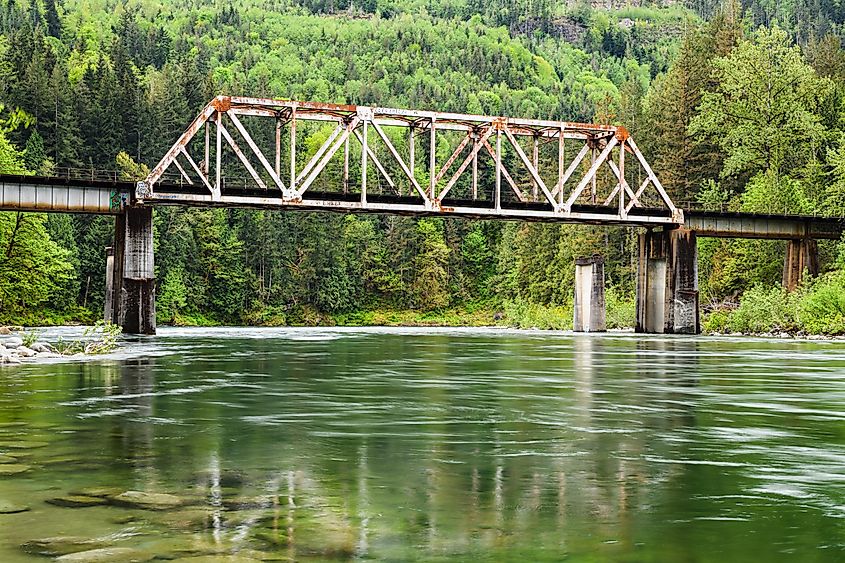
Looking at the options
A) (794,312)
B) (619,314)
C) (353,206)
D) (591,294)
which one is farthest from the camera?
(619,314)

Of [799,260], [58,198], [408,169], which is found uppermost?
[408,169]

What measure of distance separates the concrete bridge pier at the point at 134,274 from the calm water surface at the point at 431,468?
36.7 meters

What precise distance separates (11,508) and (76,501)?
592 mm

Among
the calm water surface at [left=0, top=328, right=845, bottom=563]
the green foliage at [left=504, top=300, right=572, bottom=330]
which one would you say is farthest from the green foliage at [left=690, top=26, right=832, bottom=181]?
the calm water surface at [left=0, top=328, right=845, bottom=563]

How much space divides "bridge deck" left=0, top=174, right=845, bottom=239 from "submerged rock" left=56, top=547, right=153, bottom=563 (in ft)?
192

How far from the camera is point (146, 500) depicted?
10445 mm

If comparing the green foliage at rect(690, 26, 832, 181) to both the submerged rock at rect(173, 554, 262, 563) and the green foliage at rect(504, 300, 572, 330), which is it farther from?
the submerged rock at rect(173, 554, 262, 563)

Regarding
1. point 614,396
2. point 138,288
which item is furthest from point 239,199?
point 614,396

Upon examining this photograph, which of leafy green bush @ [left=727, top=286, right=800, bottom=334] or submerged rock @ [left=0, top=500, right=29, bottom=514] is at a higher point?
submerged rock @ [left=0, top=500, right=29, bottom=514]

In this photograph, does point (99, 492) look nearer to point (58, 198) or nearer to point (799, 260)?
point (58, 198)

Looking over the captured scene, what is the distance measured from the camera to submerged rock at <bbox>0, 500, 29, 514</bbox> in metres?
9.88

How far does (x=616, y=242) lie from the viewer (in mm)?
126188

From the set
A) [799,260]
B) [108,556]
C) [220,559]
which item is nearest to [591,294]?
[799,260]

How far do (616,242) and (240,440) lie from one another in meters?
114
